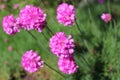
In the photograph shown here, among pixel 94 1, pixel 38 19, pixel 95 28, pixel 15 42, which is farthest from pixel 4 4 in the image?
pixel 38 19

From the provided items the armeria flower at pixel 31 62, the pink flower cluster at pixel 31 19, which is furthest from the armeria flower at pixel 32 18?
the armeria flower at pixel 31 62

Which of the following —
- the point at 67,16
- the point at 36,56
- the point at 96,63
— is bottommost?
the point at 96,63

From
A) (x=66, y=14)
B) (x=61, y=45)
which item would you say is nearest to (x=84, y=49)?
(x=66, y=14)

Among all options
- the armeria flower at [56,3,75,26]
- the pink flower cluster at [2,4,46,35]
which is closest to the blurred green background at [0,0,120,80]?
the armeria flower at [56,3,75,26]

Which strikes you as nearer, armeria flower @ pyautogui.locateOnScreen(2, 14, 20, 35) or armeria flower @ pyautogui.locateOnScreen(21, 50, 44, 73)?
armeria flower @ pyautogui.locateOnScreen(21, 50, 44, 73)

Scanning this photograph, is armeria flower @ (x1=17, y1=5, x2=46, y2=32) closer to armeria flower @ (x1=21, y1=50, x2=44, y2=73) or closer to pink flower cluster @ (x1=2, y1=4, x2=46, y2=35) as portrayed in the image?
pink flower cluster @ (x1=2, y1=4, x2=46, y2=35)

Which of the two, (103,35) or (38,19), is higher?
(38,19)

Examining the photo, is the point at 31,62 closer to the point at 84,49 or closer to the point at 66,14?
the point at 66,14

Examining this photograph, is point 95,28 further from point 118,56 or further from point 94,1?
point 94,1
